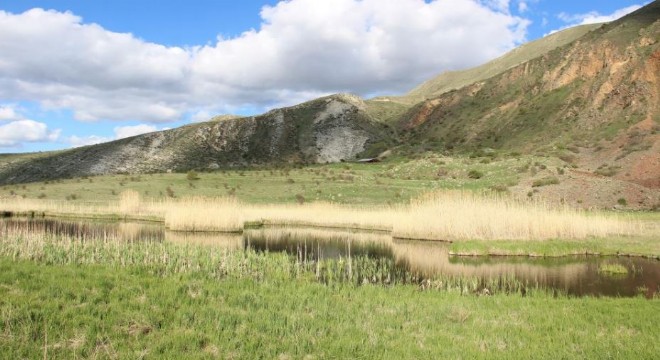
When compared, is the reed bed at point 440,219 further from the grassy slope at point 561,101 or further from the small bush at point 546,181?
the grassy slope at point 561,101

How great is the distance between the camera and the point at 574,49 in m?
Answer: 85.6

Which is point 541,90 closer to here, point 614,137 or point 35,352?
point 614,137

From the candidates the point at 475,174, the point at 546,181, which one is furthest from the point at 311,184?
the point at 546,181

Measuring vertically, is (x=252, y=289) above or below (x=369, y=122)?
below

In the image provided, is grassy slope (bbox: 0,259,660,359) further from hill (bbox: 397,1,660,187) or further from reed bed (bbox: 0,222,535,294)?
hill (bbox: 397,1,660,187)

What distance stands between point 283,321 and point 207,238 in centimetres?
2028

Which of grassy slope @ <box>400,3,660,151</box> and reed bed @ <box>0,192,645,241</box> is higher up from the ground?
grassy slope @ <box>400,3,660,151</box>

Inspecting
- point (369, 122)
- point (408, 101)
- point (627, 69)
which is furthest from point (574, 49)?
point (408, 101)

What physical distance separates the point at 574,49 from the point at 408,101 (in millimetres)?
59252

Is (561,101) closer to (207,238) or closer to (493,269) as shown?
(207,238)

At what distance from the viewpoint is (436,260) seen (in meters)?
23.4

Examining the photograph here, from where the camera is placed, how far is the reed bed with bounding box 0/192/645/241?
1098 inches

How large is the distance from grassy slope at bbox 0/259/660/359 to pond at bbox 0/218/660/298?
4.61 meters

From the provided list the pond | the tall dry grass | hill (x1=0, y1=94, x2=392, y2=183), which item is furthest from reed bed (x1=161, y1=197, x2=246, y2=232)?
hill (x1=0, y1=94, x2=392, y2=183)
